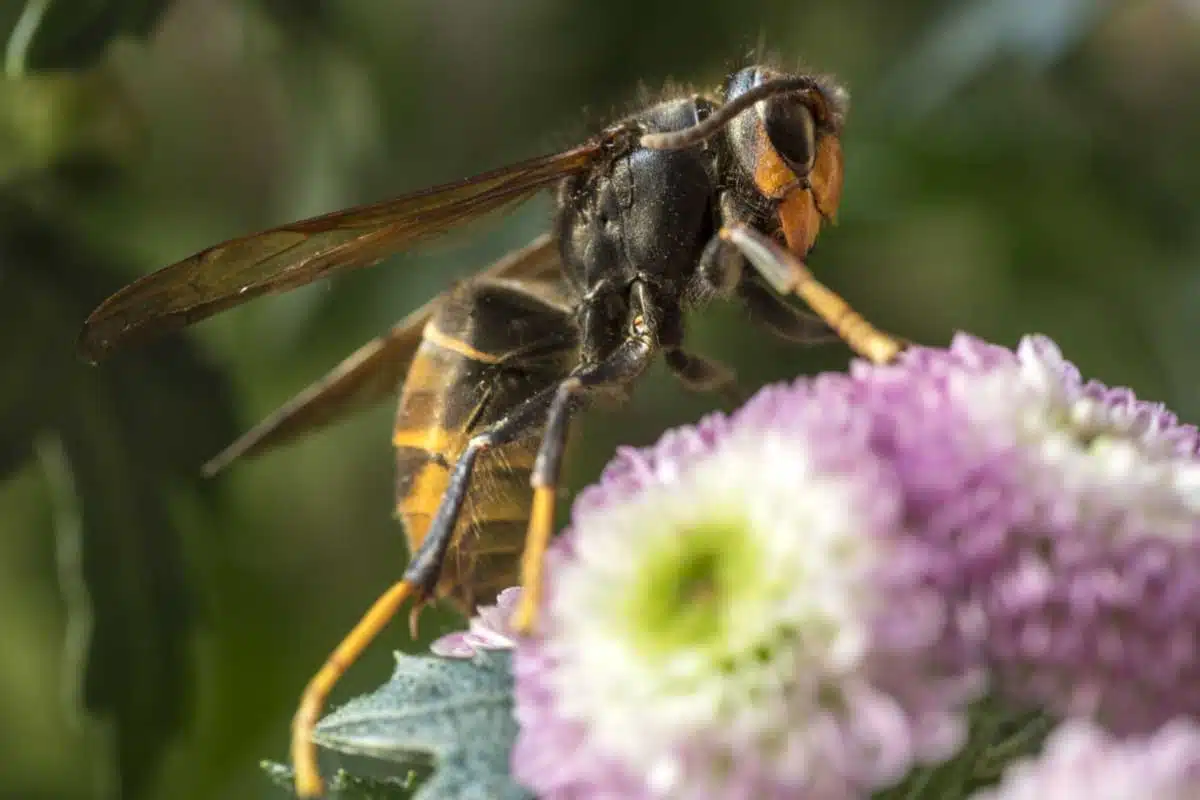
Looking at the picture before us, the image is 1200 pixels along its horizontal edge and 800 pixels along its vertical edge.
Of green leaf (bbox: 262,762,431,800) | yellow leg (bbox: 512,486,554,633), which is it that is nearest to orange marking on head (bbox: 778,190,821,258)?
yellow leg (bbox: 512,486,554,633)

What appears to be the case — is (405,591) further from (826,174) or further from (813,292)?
(826,174)

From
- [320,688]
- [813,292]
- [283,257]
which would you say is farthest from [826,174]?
[320,688]

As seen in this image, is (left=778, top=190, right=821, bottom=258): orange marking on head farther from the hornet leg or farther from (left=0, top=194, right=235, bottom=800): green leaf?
(left=0, top=194, right=235, bottom=800): green leaf

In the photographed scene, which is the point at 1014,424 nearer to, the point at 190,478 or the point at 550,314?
the point at 550,314

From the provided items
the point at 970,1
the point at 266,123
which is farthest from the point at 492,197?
the point at 266,123

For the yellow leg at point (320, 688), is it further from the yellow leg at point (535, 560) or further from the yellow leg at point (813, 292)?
the yellow leg at point (813, 292)

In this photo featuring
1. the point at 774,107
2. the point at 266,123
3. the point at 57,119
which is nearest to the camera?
the point at 774,107

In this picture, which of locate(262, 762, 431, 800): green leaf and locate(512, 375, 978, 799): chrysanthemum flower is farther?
locate(262, 762, 431, 800): green leaf
